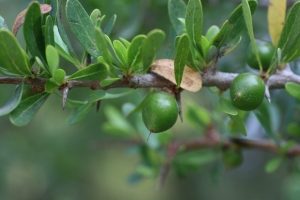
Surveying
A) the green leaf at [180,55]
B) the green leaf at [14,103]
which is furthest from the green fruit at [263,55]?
the green leaf at [14,103]

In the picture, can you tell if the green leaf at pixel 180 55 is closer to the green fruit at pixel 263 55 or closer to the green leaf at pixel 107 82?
the green leaf at pixel 107 82

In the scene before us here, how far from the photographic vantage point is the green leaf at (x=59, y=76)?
0.99m

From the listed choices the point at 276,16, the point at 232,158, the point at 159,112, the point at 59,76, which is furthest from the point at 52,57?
the point at 232,158

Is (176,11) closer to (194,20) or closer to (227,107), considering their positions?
(194,20)

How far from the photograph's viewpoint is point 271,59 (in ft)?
4.08

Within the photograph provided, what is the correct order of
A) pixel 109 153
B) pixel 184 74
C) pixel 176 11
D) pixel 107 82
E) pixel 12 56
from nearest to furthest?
pixel 12 56 → pixel 107 82 → pixel 184 74 → pixel 176 11 → pixel 109 153

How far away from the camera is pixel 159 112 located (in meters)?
0.99

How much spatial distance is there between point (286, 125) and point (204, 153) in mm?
445

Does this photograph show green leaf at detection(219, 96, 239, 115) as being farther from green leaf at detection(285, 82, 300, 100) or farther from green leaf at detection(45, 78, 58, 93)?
green leaf at detection(45, 78, 58, 93)

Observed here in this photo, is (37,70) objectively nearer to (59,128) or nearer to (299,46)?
(299,46)

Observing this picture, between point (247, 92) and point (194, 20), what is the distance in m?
0.24

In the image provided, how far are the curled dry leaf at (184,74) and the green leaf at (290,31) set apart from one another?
0.28 m

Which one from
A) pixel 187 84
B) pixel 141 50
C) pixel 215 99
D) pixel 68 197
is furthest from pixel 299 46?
pixel 68 197

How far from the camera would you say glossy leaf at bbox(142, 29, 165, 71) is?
870mm
